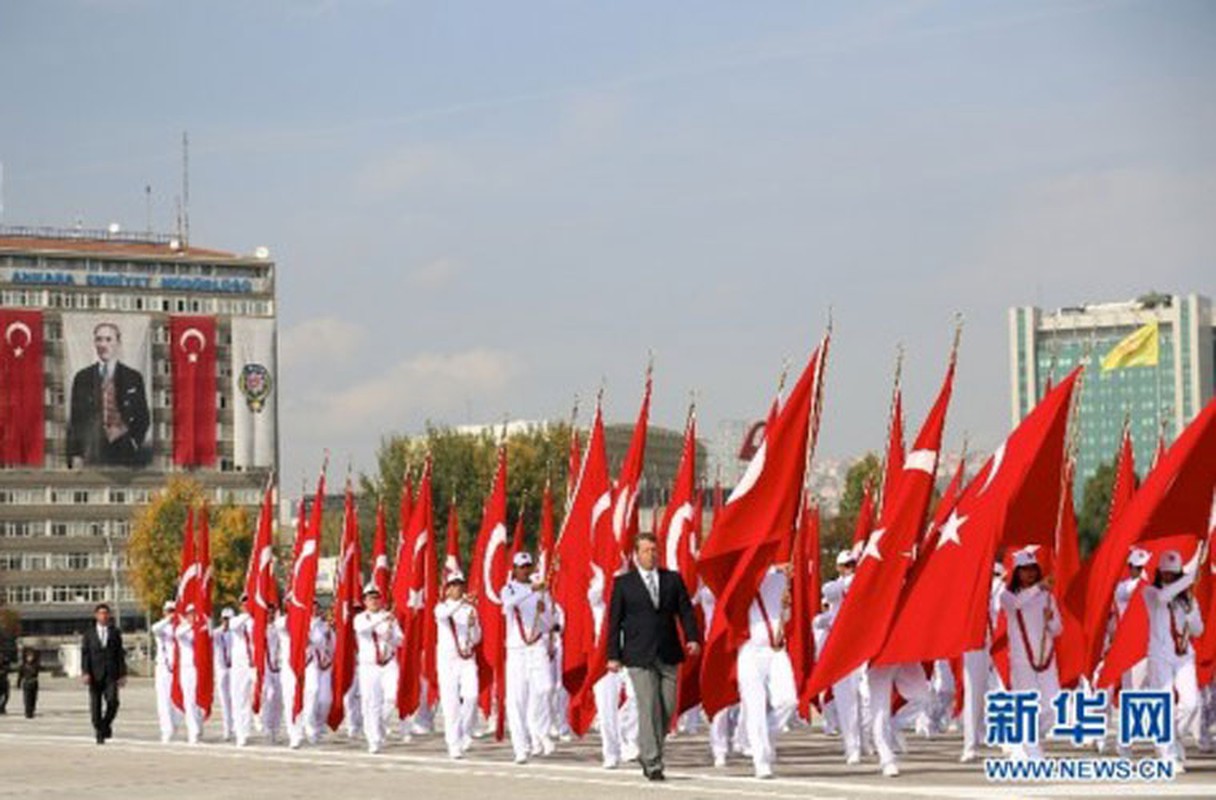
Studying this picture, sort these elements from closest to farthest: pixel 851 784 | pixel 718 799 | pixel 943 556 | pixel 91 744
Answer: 1. pixel 718 799
2. pixel 851 784
3. pixel 943 556
4. pixel 91 744

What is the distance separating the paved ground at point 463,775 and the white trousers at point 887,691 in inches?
10.7

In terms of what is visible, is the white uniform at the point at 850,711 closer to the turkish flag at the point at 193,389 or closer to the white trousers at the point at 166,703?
the white trousers at the point at 166,703

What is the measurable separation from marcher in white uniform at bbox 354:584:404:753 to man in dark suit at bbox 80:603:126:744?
3234mm

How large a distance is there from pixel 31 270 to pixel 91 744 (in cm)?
12330

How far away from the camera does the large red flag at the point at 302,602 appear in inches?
1209

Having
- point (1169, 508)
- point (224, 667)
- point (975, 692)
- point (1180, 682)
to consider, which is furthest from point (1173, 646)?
point (224, 667)

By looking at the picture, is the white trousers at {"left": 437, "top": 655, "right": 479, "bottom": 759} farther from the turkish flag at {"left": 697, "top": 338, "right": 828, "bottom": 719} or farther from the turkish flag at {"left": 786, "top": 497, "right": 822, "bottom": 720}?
the turkish flag at {"left": 697, "top": 338, "right": 828, "bottom": 719}

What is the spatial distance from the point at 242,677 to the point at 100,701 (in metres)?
1.74

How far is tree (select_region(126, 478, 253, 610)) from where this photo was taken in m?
121

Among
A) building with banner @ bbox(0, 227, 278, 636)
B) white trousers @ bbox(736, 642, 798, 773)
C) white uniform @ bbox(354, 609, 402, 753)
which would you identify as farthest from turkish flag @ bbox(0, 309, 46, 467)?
white trousers @ bbox(736, 642, 798, 773)

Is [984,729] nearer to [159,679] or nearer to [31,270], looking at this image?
[159,679]

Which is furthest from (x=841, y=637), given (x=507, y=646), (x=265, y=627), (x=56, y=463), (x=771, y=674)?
(x=56, y=463)

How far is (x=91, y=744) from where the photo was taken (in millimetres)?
31219

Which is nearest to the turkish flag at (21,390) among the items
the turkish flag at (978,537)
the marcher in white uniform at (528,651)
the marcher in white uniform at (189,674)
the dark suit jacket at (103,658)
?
the marcher in white uniform at (189,674)
